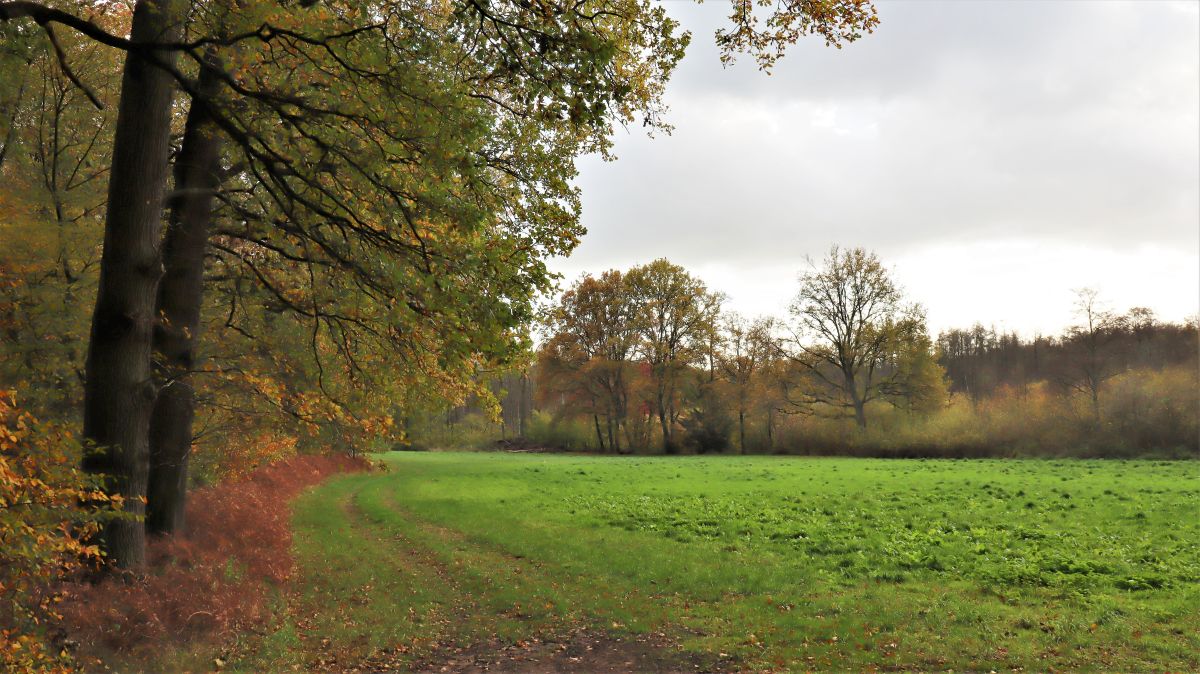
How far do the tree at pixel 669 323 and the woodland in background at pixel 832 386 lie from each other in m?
0.13

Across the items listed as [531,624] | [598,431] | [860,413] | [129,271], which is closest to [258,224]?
[129,271]

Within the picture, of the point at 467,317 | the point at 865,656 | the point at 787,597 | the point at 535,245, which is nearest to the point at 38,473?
the point at 467,317

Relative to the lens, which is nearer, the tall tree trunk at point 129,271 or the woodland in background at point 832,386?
the tall tree trunk at point 129,271

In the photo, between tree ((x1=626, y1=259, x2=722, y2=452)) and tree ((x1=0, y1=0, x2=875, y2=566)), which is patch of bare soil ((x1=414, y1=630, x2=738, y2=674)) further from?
tree ((x1=626, y1=259, x2=722, y2=452))

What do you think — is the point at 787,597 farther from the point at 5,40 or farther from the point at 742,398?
the point at 742,398

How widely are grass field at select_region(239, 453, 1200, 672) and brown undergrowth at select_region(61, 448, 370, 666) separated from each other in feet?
2.39

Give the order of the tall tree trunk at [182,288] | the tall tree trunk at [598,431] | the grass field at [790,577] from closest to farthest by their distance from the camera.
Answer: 1. the grass field at [790,577]
2. the tall tree trunk at [182,288]
3. the tall tree trunk at [598,431]

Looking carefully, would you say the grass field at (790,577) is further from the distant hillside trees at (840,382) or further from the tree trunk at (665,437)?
the tree trunk at (665,437)

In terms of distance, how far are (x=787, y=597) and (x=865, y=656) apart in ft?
8.47

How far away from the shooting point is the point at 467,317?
733cm

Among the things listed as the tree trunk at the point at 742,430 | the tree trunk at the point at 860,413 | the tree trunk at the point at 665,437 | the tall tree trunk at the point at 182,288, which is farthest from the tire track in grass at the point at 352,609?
the tree trunk at the point at 742,430

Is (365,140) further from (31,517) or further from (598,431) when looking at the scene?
(598,431)

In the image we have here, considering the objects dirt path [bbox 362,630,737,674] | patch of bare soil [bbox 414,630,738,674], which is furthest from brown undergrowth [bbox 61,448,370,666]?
patch of bare soil [bbox 414,630,738,674]

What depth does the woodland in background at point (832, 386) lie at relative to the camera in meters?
37.8
